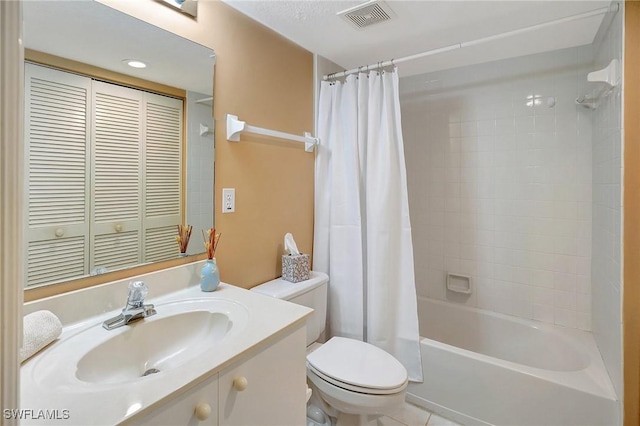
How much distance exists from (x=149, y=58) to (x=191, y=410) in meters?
1.22

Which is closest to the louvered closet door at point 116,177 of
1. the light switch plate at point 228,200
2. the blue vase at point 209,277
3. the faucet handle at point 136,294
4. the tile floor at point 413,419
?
the faucet handle at point 136,294

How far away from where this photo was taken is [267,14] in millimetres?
1569

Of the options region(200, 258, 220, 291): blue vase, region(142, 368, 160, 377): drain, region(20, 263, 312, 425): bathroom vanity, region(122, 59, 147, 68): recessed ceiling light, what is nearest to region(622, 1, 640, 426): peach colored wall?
region(20, 263, 312, 425): bathroom vanity

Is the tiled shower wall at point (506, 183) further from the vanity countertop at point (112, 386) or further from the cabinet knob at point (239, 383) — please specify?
the cabinet knob at point (239, 383)

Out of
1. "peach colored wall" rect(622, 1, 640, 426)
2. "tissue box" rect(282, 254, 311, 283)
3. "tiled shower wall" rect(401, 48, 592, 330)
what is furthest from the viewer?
"tiled shower wall" rect(401, 48, 592, 330)

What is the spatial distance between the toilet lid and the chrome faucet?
0.80 m

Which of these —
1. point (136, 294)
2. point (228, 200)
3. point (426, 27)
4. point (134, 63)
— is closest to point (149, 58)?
point (134, 63)

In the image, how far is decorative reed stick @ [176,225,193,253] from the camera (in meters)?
1.32

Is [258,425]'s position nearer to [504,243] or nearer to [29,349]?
[29,349]

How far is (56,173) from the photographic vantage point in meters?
0.99

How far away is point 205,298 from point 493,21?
194 cm

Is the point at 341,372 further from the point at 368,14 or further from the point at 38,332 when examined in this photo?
the point at 368,14

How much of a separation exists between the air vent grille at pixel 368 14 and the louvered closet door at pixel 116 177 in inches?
40.8

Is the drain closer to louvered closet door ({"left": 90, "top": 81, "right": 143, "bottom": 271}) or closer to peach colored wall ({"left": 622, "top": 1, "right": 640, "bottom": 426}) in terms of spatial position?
louvered closet door ({"left": 90, "top": 81, "right": 143, "bottom": 271})
